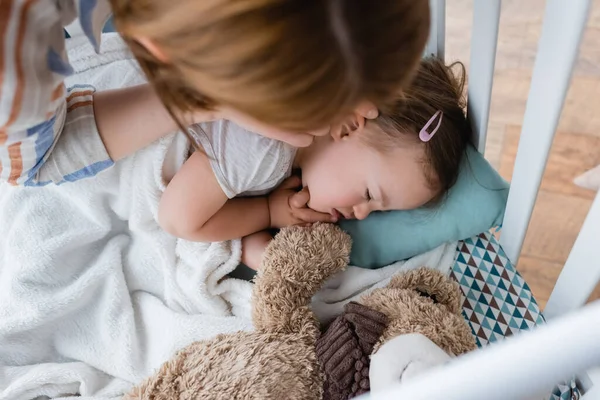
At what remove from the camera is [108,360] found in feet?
2.68

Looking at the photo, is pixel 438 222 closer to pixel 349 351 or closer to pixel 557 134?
pixel 349 351

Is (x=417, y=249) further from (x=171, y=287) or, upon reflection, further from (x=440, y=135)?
(x=171, y=287)

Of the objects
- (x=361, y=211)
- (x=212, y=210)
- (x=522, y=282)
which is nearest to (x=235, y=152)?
(x=212, y=210)

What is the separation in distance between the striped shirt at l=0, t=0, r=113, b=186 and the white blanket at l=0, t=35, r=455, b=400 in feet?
0.32

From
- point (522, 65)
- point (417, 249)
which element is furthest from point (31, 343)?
point (522, 65)

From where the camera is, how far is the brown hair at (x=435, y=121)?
0.74m

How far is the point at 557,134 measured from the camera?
53.9 inches

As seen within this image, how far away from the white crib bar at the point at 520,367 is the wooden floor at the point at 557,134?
97 cm

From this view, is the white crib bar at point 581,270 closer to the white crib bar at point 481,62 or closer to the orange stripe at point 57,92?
the white crib bar at point 481,62

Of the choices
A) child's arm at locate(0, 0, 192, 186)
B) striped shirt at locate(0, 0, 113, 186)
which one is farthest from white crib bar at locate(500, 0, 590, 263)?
striped shirt at locate(0, 0, 113, 186)

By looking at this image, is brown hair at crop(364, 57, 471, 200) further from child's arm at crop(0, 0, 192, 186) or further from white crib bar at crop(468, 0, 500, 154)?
child's arm at crop(0, 0, 192, 186)

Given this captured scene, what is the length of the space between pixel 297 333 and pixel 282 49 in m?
0.38

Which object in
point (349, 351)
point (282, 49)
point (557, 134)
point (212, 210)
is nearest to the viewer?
point (282, 49)

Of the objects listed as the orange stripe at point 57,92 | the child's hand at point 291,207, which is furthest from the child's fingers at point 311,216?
the orange stripe at point 57,92
